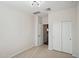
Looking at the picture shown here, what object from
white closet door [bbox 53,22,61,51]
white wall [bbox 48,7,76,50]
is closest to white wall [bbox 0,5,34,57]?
white wall [bbox 48,7,76,50]

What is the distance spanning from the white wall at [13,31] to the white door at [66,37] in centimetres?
260

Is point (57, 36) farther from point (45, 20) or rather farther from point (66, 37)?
point (45, 20)

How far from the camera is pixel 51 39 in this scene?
5918 mm

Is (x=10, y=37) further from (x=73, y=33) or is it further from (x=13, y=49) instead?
(x=73, y=33)

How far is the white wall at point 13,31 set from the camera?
13.0ft

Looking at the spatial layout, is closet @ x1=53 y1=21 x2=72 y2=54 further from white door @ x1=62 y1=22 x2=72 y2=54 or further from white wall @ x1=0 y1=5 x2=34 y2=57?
white wall @ x1=0 y1=5 x2=34 y2=57

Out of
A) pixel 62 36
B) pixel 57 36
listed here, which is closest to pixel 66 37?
pixel 62 36

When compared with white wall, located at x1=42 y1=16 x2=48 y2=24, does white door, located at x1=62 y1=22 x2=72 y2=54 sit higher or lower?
lower

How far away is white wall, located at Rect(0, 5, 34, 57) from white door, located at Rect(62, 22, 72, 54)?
2602 mm

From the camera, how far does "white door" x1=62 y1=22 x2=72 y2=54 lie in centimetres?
503

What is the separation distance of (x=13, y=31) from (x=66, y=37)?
3.26 m

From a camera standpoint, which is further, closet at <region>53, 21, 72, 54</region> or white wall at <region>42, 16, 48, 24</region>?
white wall at <region>42, 16, 48, 24</region>

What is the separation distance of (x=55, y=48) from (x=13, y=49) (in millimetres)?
2831

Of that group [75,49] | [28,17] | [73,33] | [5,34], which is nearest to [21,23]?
[28,17]
